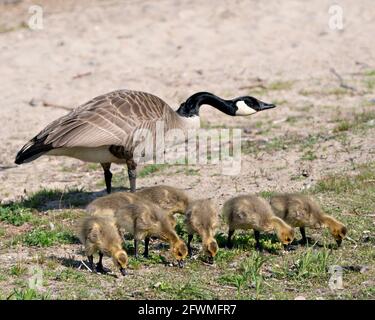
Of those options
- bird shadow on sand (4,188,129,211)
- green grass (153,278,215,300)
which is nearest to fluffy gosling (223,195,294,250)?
green grass (153,278,215,300)

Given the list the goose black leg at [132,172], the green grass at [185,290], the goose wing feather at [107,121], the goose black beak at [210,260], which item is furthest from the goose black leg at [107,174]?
the green grass at [185,290]

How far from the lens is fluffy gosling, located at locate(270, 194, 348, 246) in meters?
7.35

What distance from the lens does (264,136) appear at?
38.4 feet

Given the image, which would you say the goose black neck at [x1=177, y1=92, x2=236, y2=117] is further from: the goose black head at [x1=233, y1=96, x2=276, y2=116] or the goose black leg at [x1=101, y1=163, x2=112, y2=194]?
the goose black leg at [x1=101, y1=163, x2=112, y2=194]

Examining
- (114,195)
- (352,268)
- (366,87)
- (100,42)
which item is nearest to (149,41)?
(100,42)

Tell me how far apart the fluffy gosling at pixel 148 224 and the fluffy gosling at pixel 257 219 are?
0.55 m

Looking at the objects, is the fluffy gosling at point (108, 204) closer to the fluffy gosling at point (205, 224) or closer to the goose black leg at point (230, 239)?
the fluffy gosling at point (205, 224)

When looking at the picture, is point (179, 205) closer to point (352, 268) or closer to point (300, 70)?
point (352, 268)

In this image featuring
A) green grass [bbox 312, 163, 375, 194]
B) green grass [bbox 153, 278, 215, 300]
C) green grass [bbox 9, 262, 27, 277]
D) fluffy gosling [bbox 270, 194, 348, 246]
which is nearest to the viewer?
green grass [bbox 153, 278, 215, 300]

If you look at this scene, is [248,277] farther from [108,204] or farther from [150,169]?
[150,169]

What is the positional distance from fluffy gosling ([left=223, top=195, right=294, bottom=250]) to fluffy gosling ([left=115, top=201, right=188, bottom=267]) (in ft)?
1.81

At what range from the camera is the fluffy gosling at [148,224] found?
22.8 feet

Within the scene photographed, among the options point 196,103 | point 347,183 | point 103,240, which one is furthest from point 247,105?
point 103,240

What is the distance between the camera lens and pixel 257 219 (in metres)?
7.20
